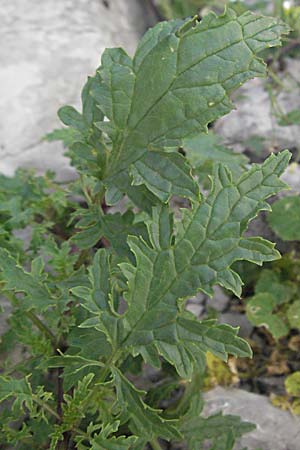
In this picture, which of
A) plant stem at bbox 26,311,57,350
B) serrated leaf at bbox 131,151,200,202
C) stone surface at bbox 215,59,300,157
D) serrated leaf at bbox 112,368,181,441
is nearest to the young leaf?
serrated leaf at bbox 112,368,181,441

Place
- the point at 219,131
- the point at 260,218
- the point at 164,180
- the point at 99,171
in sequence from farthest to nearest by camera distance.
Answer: the point at 219,131 → the point at 260,218 → the point at 99,171 → the point at 164,180

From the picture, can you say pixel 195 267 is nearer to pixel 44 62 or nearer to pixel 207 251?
pixel 207 251

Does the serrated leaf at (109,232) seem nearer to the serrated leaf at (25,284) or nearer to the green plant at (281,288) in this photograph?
the serrated leaf at (25,284)

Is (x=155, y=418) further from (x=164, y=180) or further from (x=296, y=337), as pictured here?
(x=296, y=337)

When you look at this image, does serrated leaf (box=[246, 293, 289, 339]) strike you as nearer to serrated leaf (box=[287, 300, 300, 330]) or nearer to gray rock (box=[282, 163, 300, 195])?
serrated leaf (box=[287, 300, 300, 330])

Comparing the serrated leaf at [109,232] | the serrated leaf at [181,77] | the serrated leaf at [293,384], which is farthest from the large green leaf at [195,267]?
the serrated leaf at [293,384]

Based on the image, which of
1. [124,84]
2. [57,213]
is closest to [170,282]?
[124,84]

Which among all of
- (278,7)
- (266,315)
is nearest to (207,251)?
(266,315)
